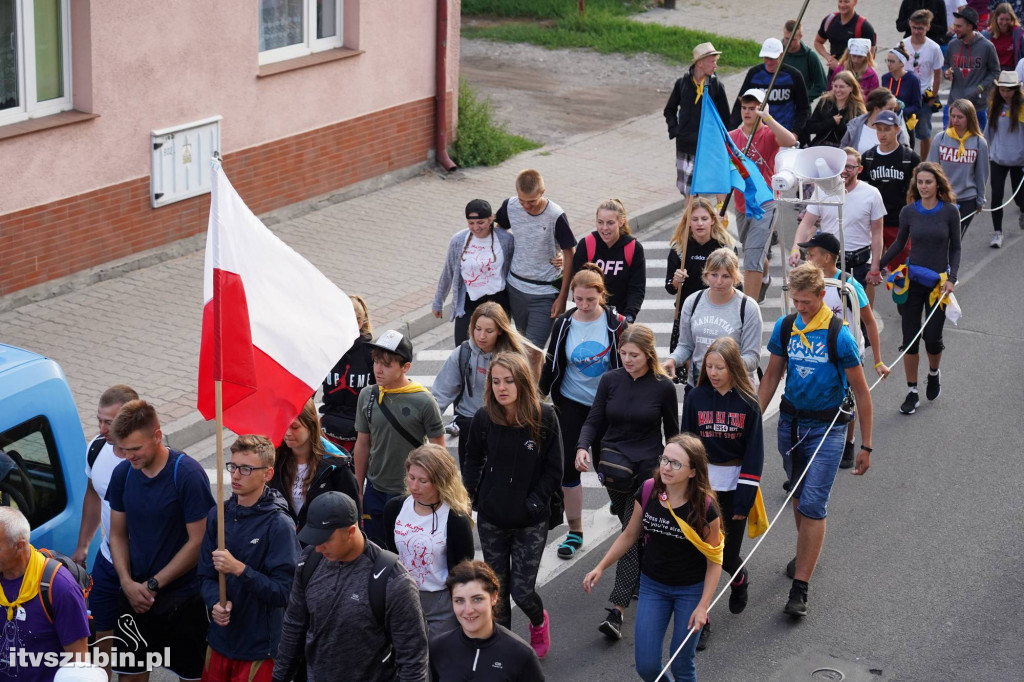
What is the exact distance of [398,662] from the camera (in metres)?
5.73

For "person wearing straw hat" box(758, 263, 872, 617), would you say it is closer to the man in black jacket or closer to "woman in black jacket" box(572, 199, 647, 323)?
"woman in black jacket" box(572, 199, 647, 323)

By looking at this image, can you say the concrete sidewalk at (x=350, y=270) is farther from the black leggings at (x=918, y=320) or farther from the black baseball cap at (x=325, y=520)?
the black baseball cap at (x=325, y=520)

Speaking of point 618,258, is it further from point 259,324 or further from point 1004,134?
point 1004,134

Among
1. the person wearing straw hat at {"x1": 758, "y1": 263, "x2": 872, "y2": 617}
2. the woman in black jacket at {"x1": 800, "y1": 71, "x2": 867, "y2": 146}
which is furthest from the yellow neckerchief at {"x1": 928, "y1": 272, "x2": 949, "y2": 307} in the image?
the woman in black jacket at {"x1": 800, "y1": 71, "x2": 867, "y2": 146}

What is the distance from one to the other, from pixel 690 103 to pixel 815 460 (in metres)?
7.52

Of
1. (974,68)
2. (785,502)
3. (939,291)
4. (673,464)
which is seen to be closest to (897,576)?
(785,502)

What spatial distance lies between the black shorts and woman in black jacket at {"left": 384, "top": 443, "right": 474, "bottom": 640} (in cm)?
108

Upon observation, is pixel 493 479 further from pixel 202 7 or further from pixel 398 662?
pixel 202 7

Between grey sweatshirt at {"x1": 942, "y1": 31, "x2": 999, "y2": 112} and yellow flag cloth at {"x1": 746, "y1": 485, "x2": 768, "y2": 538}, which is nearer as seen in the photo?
yellow flag cloth at {"x1": 746, "y1": 485, "x2": 768, "y2": 538}

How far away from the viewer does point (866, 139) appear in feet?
45.0

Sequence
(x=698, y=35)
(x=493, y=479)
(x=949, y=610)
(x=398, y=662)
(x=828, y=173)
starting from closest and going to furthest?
(x=398, y=662)
(x=493, y=479)
(x=949, y=610)
(x=828, y=173)
(x=698, y=35)

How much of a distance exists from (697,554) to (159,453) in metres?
2.67

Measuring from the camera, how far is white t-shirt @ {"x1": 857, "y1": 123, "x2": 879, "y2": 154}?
1362 cm

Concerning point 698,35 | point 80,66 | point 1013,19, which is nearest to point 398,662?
point 80,66
